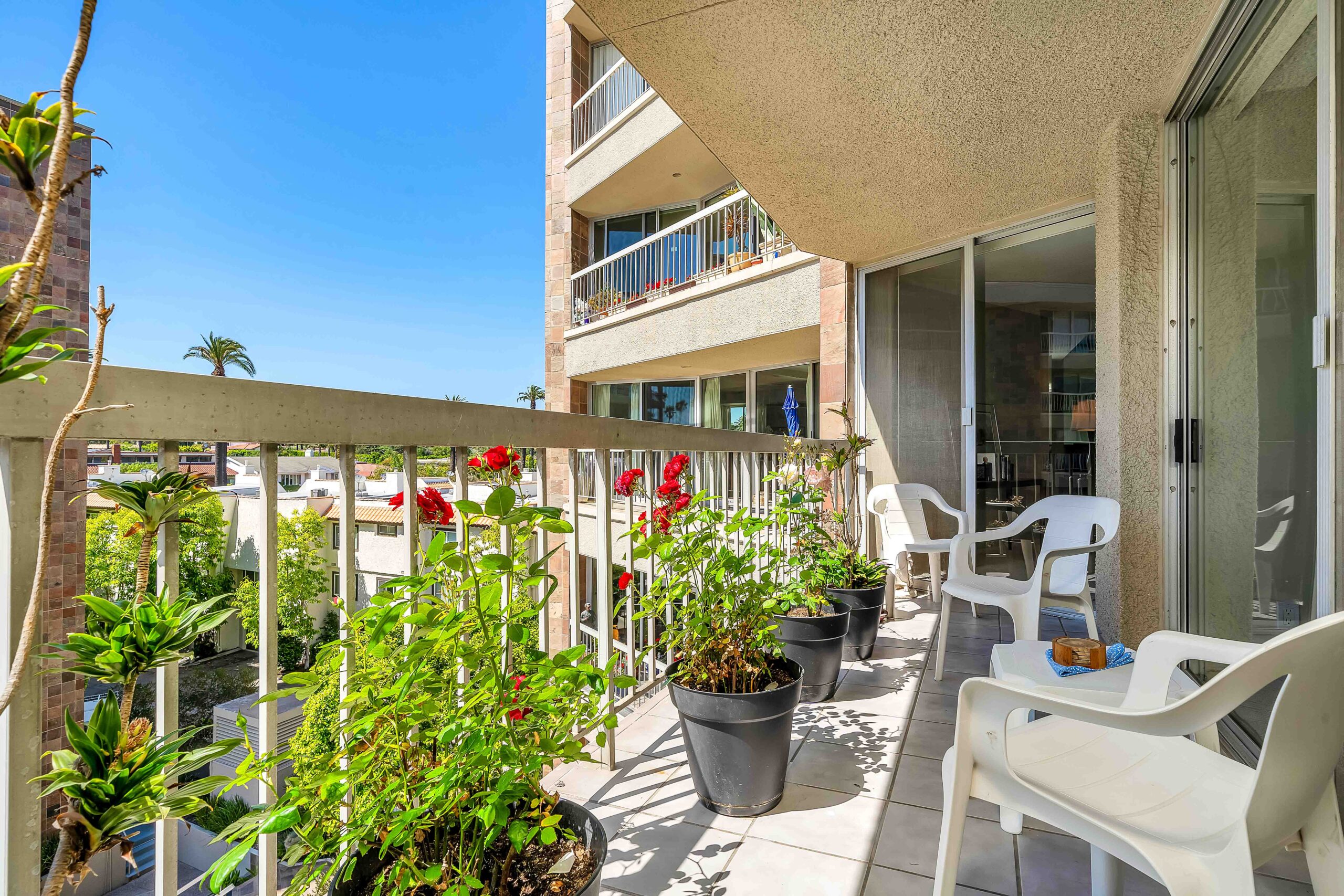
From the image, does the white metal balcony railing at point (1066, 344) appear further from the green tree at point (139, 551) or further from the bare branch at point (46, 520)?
the bare branch at point (46, 520)

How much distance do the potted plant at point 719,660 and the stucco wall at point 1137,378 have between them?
1566mm

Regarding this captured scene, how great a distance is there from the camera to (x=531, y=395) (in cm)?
4191

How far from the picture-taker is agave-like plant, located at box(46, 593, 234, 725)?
1.87ft

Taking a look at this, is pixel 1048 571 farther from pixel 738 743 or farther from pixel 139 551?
pixel 139 551

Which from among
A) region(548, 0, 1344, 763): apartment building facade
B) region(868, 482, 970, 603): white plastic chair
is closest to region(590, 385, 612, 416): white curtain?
region(548, 0, 1344, 763): apartment building facade

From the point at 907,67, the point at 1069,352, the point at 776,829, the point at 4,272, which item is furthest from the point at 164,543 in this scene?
the point at 1069,352

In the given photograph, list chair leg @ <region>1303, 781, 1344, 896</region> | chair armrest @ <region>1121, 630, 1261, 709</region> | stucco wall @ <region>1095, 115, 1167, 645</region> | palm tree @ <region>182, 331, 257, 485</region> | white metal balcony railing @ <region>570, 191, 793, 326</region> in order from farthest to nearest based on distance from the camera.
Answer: palm tree @ <region>182, 331, 257, 485</region>, white metal balcony railing @ <region>570, 191, 793, 326</region>, stucco wall @ <region>1095, 115, 1167, 645</region>, chair armrest @ <region>1121, 630, 1261, 709</region>, chair leg @ <region>1303, 781, 1344, 896</region>

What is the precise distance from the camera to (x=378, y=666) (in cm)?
85

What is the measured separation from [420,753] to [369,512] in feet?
1.37

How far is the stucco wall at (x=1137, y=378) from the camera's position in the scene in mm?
2441

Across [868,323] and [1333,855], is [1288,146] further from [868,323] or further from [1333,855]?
[868,323]

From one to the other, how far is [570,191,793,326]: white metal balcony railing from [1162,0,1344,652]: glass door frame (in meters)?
3.82

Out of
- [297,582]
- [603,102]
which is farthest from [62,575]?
[603,102]

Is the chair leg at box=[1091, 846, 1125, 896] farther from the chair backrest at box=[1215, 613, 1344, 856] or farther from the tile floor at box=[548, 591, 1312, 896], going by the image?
the chair backrest at box=[1215, 613, 1344, 856]
